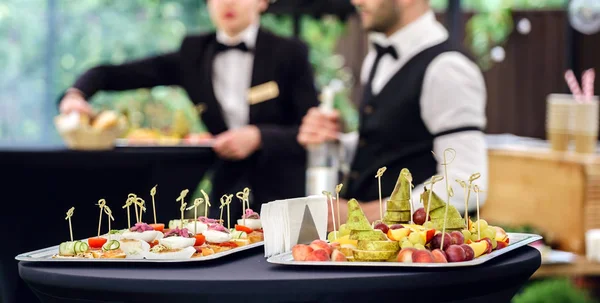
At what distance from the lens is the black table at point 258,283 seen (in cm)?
160

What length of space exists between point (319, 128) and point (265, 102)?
2.82 feet

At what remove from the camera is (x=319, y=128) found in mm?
3344

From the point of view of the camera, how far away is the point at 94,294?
164 cm

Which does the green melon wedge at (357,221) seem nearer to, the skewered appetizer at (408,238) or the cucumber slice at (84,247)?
the skewered appetizer at (408,238)

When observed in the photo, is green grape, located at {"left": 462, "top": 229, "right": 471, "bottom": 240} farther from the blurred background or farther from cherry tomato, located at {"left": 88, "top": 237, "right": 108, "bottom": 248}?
the blurred background

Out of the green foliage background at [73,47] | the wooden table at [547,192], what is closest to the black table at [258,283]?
the wooden table at [547,192]

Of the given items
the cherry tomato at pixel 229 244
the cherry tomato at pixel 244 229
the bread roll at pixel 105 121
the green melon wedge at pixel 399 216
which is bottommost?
the cherry tomato at pixel 229 244

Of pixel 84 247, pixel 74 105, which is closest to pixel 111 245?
→ pixel 84 247

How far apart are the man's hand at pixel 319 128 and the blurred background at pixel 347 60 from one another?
1.04m

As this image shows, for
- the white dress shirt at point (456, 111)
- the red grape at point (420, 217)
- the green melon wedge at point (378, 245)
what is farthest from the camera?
the white dress shirt at point (456, 111)

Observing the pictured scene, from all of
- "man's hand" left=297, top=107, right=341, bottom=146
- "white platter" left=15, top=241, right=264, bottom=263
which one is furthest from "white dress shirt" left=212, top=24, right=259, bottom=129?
"white platter" left=15, top=241, right=264, bottom=263

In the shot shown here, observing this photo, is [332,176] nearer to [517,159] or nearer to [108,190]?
[108,190]

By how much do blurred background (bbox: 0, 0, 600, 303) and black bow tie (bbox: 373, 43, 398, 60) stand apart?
1241 millimetres

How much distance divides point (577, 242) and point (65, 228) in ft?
9.96
